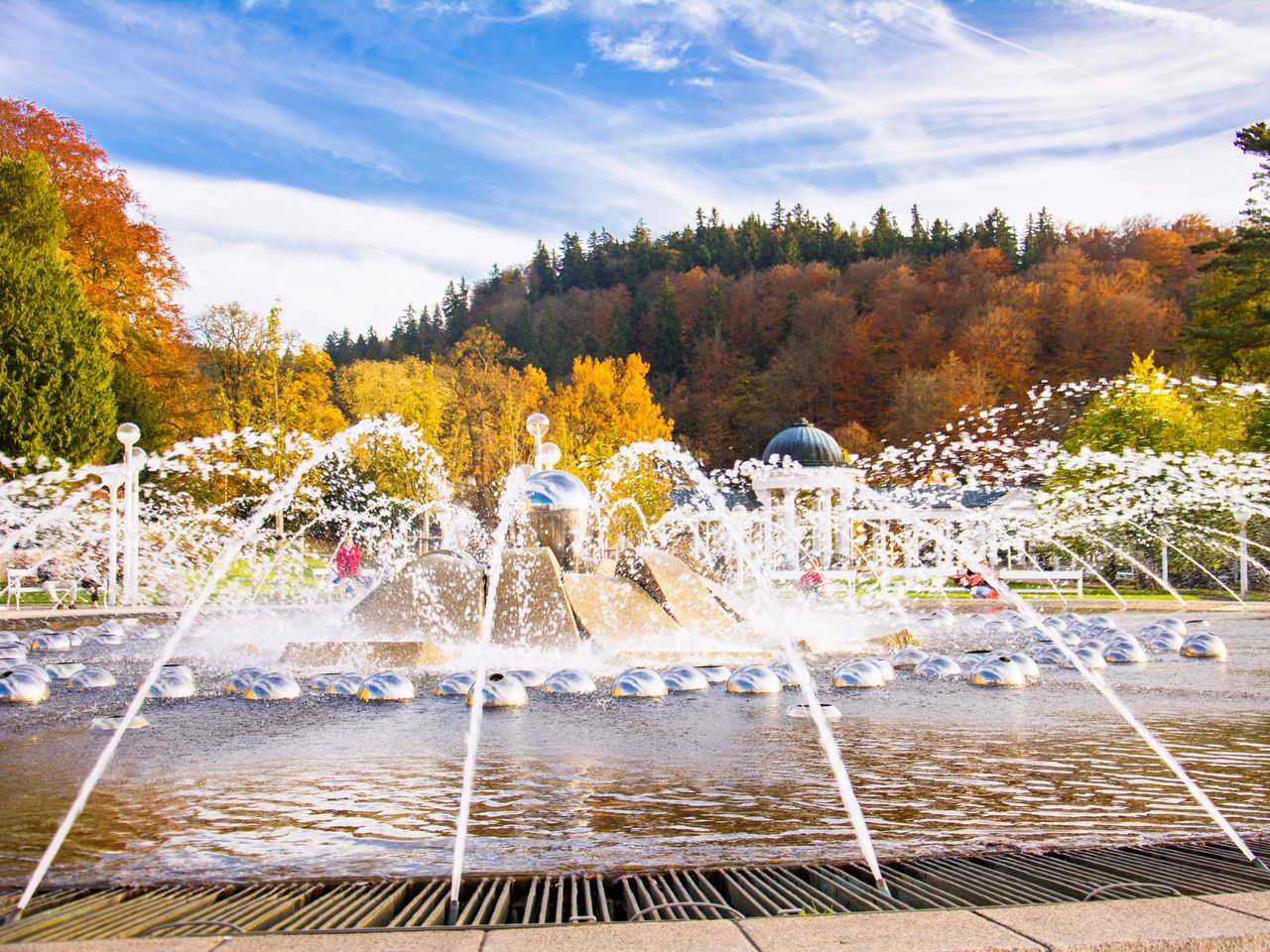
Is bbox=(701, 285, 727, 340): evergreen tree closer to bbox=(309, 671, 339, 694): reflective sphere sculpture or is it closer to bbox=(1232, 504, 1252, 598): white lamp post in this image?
bbox=(1232, 504, 1252, 598): white lamp post

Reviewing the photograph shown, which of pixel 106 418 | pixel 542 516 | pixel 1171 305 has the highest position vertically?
pixel 1171 305

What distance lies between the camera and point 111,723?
8.18 meters

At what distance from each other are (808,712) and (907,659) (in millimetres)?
4140

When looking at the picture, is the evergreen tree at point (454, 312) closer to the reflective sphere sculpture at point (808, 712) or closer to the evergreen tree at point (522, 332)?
the evergreen tree at point (522, 332)

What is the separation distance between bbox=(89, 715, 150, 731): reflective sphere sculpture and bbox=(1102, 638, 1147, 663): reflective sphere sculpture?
391 inches

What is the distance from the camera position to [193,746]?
23.8 feet

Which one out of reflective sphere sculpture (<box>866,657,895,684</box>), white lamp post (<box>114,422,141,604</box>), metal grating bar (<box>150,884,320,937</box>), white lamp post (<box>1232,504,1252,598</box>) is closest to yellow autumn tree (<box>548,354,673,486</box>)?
white lamp post (<box>1232,504,1252,598</box>)

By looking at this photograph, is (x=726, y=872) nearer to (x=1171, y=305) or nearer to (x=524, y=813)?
(x=524, y=813)

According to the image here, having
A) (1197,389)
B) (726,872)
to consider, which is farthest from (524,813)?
(1197,389)

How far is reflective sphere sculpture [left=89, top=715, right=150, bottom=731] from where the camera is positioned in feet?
26.3

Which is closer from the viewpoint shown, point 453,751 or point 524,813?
point 524,813

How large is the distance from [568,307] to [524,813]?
108 meters

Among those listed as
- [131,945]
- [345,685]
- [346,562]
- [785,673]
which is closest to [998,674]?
[785,673]

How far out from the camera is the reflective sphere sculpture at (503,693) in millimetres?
8891
